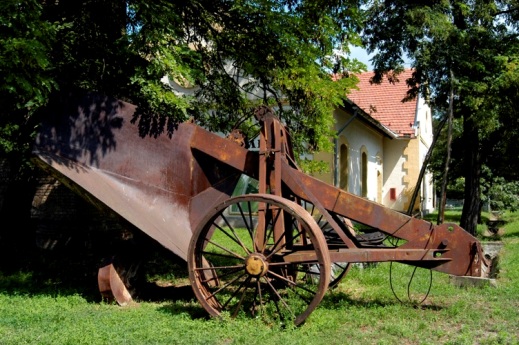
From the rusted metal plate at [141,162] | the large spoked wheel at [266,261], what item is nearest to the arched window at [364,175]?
the rusted metal plate at [141,162]

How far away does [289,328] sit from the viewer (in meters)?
5.31

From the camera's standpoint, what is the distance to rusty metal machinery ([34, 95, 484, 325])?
18.7ft

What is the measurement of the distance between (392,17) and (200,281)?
468 inches

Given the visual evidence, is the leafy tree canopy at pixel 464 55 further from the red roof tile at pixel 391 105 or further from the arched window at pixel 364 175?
the red roof tile at pixel 391 105

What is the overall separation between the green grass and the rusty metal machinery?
0.99 feet

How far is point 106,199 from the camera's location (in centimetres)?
627

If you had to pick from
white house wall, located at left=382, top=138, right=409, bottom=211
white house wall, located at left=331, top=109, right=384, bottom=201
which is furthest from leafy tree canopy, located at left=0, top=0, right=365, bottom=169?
white house wall, located at left=382, top=138, right=409, bottom=211

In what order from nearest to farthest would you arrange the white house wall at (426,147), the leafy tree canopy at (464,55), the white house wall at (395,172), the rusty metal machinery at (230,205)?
the rusty metal machinery at (230,205) < the leafy tree canopy at (464,55) < the white house wall at (395,172) < the white house wall at (426,147)

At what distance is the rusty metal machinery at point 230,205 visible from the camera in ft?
18.7

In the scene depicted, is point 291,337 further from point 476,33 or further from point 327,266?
point 476,33

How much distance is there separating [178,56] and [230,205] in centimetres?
245

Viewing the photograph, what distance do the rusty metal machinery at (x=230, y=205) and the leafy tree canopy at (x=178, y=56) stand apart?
14.8 inches

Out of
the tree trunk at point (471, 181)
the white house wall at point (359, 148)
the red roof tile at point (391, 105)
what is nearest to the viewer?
the tree trunk at point (471, 181)

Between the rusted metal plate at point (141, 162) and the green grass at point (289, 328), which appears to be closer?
the green grass at point (289, 328)
